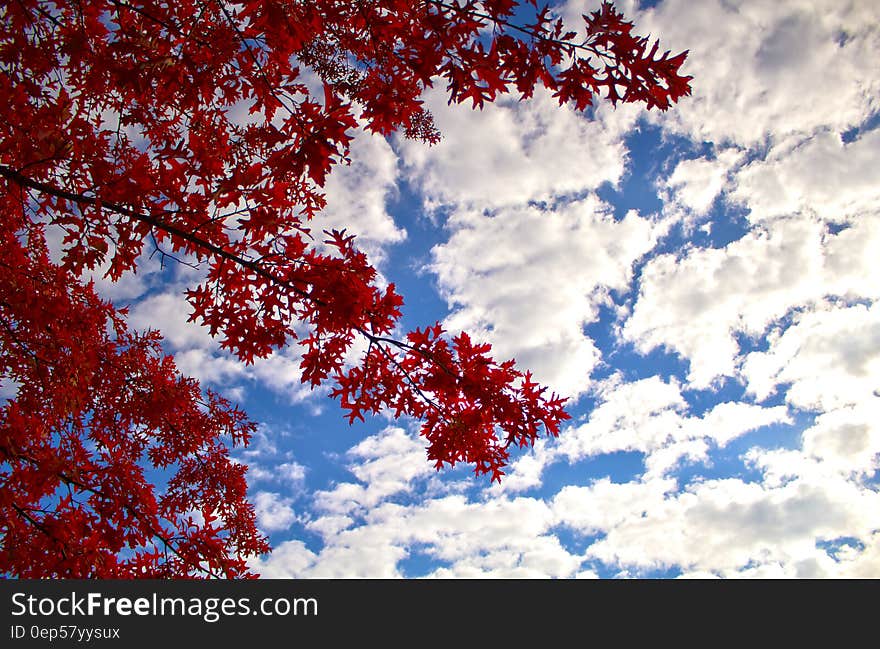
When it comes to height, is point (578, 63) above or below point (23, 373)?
above

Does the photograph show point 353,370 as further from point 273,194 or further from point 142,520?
point 142,520

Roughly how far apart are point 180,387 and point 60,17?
12.0ft

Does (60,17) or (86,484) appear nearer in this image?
(86,484)

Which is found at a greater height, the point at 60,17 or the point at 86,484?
the point at 60,17

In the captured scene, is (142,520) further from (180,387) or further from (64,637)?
(180,387)

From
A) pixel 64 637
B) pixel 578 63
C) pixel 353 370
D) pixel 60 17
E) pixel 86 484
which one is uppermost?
pixel 60 17

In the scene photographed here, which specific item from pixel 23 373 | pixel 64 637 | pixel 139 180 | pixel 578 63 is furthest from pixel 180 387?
pixel 578 63

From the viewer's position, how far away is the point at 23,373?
5.09m

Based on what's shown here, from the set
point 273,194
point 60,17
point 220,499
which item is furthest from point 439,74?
point 220,499

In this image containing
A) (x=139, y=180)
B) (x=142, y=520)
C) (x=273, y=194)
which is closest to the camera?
(x=139, y=180)

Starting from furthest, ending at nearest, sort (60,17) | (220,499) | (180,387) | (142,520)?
(220,499) → (180,387) → (60,17) → (142,520)

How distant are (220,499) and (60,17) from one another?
512cm

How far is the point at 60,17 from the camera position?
4.78 metres

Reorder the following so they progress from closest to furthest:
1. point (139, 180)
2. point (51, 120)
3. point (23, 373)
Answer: point (139, 180) < point (51, 120) < point (23, 373)
